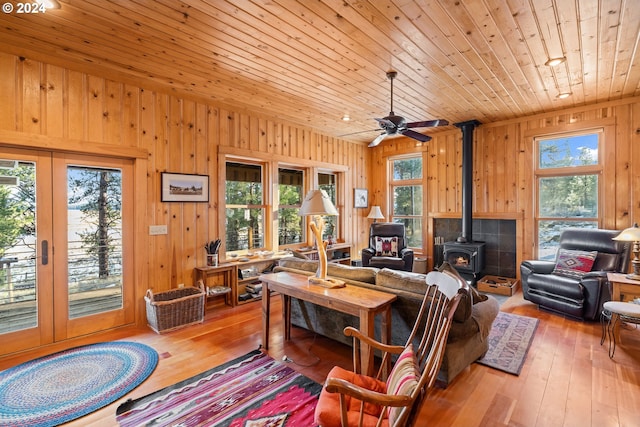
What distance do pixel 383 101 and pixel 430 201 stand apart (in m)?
2.68

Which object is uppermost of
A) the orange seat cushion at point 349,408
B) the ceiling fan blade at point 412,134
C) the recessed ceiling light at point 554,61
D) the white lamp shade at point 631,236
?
the recessed ceiling light at point 554,61

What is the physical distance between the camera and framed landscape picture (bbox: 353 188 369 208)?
6.77 meters

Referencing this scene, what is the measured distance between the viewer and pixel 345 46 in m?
2.86

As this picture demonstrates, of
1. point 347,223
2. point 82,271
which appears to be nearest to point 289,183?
point 347,223

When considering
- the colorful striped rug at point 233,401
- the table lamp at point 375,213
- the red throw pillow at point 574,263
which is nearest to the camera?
the colorful striped rug at point 233,401

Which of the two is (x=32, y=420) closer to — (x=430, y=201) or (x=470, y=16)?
(x=470, y=16)

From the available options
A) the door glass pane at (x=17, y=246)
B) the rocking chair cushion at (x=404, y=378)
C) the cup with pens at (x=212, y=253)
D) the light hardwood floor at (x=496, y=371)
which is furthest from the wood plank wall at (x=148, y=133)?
the rocking chair cushion at (x=404, y=378)

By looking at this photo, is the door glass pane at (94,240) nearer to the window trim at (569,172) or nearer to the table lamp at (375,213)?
the table lamp at (375,213)

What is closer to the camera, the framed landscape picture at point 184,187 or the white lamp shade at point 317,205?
the white lamp shade at point 317,205

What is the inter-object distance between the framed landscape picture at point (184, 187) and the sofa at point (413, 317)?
2194 millimetres

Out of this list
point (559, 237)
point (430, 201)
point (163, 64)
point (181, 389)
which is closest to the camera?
point (181, 389)

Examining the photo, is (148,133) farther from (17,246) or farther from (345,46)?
(345,46)

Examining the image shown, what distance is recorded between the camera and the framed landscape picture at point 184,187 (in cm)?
392

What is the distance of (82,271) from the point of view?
134 inches
